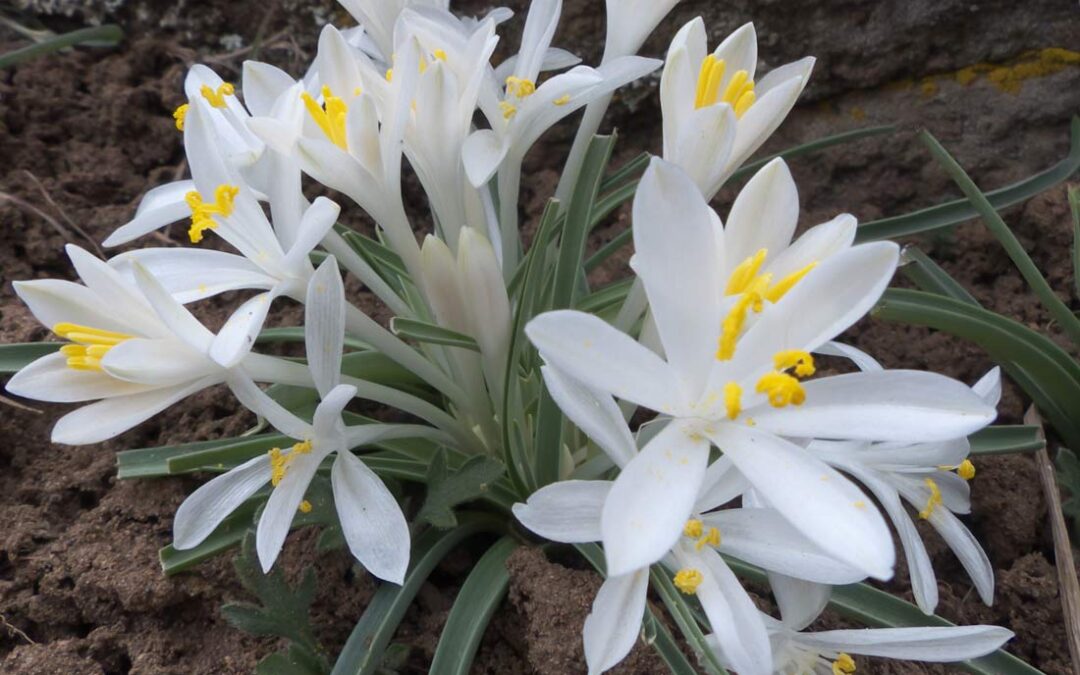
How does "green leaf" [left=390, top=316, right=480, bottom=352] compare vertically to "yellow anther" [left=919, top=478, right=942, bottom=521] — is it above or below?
above

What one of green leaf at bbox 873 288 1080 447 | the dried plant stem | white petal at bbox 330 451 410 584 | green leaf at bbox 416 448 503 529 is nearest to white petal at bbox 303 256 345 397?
white petal at bbox 330 451 410 584

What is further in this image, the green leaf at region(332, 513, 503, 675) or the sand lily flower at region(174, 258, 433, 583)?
the green leaf at region(332, 513, 503, 675)

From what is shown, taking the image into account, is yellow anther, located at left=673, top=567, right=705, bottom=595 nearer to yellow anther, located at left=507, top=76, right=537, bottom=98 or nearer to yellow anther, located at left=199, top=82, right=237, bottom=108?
yellow anther, located at left=507, top=76, right=537, bottom=98

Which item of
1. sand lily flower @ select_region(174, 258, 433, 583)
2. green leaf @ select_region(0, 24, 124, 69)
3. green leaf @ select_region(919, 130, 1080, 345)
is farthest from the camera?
green leaf @ select_region(0, 24, 124, 69)

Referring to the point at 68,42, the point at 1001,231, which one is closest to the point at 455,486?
the point at 1001,231

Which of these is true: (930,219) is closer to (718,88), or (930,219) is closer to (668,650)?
(718,88)

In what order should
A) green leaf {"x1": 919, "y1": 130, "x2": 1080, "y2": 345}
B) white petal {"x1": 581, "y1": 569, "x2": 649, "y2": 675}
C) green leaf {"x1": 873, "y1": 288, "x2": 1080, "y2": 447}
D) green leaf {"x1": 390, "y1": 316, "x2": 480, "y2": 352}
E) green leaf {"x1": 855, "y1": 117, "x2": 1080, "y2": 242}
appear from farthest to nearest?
green leaf {"x1": 855, "y1": 117, "x2": 1080, "y2": 242}, green leaf {"x1": 919, "y1": 130, "x2": 1080, "y2": 345}, green leaf {"x1": 873, "y1": 288, "x2": 1080, "y2": 447}, green leaf {"x1": 390, "y1": 316, "x2": 480, "y2": 352}, white petal {"x1": 581, "y1": 569, "x2": 649, "y2": 675}

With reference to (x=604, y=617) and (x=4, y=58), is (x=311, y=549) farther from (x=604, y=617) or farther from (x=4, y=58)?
(x=4, y=58)

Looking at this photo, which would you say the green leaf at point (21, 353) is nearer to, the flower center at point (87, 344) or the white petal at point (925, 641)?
the flower center at point (87, 344)
